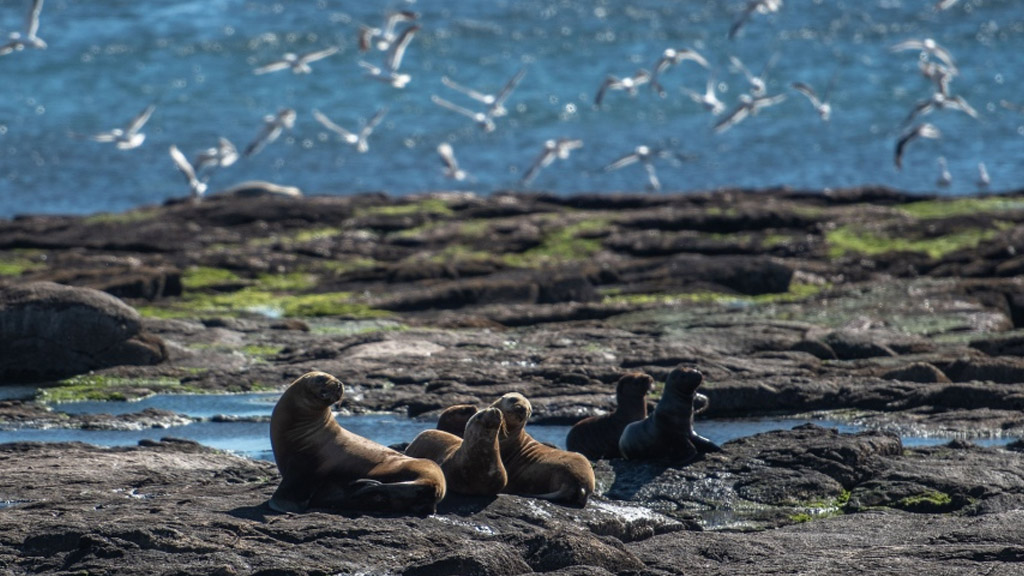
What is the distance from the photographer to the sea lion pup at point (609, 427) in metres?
14.2

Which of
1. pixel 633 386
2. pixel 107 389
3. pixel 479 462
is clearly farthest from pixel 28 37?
pixel 479 462

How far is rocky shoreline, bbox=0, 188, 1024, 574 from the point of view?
1013 cm

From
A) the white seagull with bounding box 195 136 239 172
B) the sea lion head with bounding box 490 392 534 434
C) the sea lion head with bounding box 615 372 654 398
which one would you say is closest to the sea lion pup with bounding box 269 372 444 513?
the sea lion head with bounding box 490 392 534 434

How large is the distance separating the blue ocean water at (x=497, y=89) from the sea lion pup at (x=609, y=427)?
32.5 m

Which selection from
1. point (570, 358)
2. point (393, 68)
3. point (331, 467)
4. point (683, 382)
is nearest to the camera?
point (331, 467)

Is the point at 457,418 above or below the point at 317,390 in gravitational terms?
below

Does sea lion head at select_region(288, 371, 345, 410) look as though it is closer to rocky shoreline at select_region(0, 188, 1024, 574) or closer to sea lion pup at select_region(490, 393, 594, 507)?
rocky shoreline at select_region(0, 188, 1024, 574)

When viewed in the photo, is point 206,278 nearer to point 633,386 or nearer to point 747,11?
point 747,11

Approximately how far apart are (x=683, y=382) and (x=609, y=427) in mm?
816

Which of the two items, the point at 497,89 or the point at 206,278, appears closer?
the point at 206,278

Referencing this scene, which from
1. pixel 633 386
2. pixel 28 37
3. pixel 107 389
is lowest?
pixel 107 389

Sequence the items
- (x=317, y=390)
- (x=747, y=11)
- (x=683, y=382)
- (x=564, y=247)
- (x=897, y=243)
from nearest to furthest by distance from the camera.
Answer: (x=317, y=390) < (x=683, y=382) < (x=897, y=243) < (x=564, y=247) < (x=747, y=11)

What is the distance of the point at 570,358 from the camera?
2044 cm

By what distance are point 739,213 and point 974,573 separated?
2597cm
